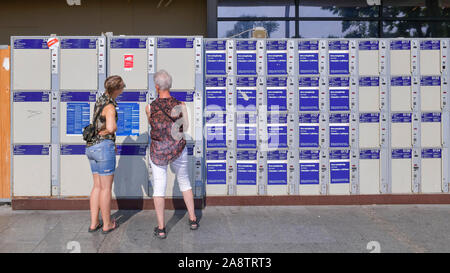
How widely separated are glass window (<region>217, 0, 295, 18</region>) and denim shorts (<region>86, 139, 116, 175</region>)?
442 centimetres

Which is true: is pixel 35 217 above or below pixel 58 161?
below

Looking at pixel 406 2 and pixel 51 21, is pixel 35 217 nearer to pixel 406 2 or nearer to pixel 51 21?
pixel 51 21

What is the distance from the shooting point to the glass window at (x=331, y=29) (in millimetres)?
7242

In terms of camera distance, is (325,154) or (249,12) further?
(249,12)

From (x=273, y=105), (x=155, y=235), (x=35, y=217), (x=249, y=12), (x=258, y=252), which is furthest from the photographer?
(x=249, y=12)

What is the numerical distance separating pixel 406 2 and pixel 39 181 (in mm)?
8047

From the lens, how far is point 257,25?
7258mm

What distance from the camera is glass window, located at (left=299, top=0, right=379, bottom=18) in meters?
7.30

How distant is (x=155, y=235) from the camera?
410 cm

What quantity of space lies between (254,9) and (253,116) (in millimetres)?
3086

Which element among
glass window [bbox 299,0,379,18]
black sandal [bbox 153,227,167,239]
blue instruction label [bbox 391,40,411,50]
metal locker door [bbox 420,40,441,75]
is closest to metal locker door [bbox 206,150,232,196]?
black sandal [bbox 153,227,167,239]

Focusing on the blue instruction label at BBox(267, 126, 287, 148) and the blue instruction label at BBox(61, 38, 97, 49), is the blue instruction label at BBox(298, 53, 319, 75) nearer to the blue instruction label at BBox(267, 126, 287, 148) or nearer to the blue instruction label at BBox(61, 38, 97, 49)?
the blue instruction label at BBox(267, 126, 287, 148)

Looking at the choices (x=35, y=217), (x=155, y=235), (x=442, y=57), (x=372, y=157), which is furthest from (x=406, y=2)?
(x=35, y=217)

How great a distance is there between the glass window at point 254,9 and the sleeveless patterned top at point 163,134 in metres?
4.03
